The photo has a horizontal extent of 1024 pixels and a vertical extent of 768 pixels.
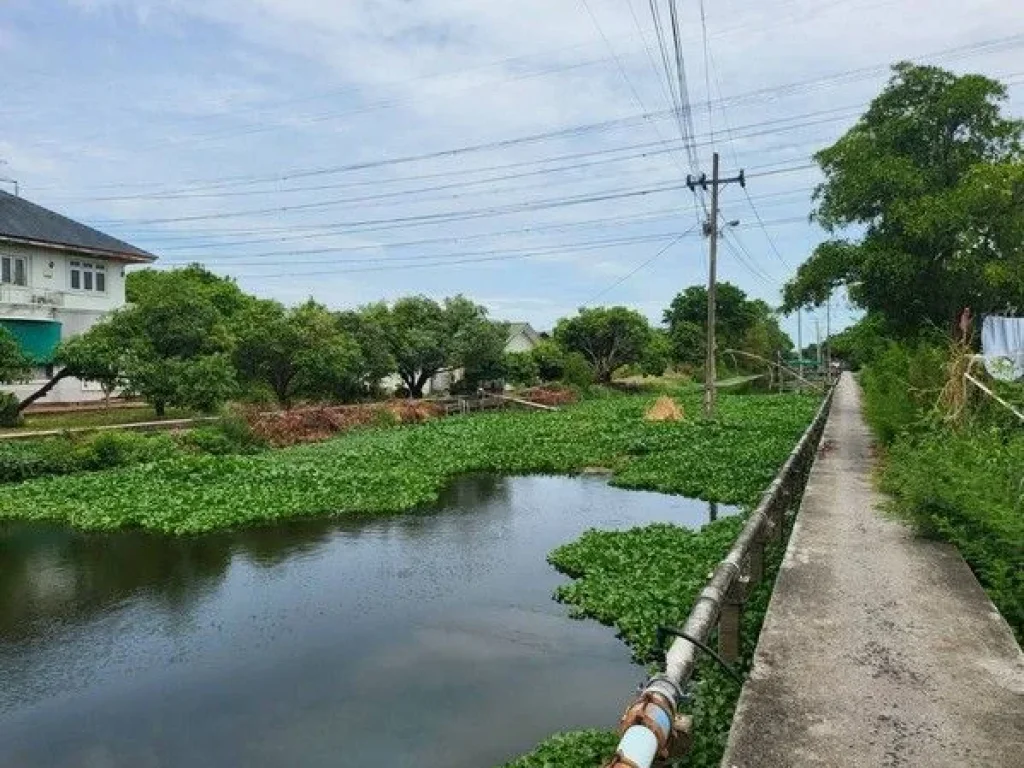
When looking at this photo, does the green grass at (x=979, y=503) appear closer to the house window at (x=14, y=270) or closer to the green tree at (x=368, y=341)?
the green tree at (x=368, y=341)

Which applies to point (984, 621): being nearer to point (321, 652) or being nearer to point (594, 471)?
point (321, 652)

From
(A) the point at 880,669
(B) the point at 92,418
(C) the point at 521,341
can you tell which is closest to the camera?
(A) the point at 880,669

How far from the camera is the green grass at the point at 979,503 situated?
6.48 m

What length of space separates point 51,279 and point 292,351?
10.0m

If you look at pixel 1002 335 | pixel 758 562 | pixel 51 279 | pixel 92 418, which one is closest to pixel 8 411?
pixel 92 418

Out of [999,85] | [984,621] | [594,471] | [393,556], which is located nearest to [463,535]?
[393,556]

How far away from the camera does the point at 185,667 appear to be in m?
7.91

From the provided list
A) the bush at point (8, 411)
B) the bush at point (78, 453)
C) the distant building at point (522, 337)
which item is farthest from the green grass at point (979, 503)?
the distant building at point (522, 337)

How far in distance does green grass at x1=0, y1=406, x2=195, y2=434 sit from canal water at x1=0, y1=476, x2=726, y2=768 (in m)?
10.8

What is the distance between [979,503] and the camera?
23.5 feet

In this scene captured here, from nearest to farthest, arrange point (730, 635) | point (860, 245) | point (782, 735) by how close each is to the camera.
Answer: point (782, 735) < point (730, 635) < point (860, 245)

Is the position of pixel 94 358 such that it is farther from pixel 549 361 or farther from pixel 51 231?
pixel 549 361

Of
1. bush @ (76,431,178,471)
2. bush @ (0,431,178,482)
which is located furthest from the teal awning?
bush @ (76,431,178,471)

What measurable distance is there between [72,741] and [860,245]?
15.1m
